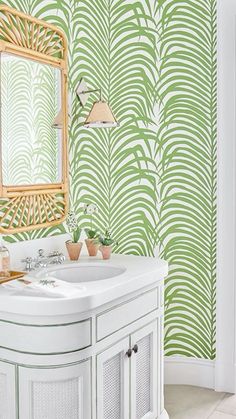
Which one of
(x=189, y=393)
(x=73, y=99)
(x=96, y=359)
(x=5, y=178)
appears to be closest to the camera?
(x=96, y=359)

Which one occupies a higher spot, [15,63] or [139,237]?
[15,63]

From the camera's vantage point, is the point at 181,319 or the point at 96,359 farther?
the point at 181,319

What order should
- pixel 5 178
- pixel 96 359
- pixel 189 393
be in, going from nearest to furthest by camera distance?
pixel 96 359 → pixel 5 178 → pixel 189 393

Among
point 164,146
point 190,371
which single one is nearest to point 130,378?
point 190,371

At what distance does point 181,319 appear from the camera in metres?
3.12

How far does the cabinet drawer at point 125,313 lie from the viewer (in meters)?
1.97

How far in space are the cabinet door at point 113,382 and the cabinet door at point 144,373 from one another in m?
0.07

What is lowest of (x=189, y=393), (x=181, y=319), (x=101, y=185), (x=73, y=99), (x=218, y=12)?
(x=189, y=393)

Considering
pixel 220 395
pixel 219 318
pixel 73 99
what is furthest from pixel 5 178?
pixel 220 395

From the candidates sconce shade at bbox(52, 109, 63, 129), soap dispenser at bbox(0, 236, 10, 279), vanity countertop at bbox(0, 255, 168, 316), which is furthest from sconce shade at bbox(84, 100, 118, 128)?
soap dispenser at bbox(0, 236, 10, 279)

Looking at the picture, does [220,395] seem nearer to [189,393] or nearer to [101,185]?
[189,393]

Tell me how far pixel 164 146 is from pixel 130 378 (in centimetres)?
148

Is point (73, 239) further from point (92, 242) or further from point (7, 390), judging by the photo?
point (7, 390)

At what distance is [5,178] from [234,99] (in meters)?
1.45
